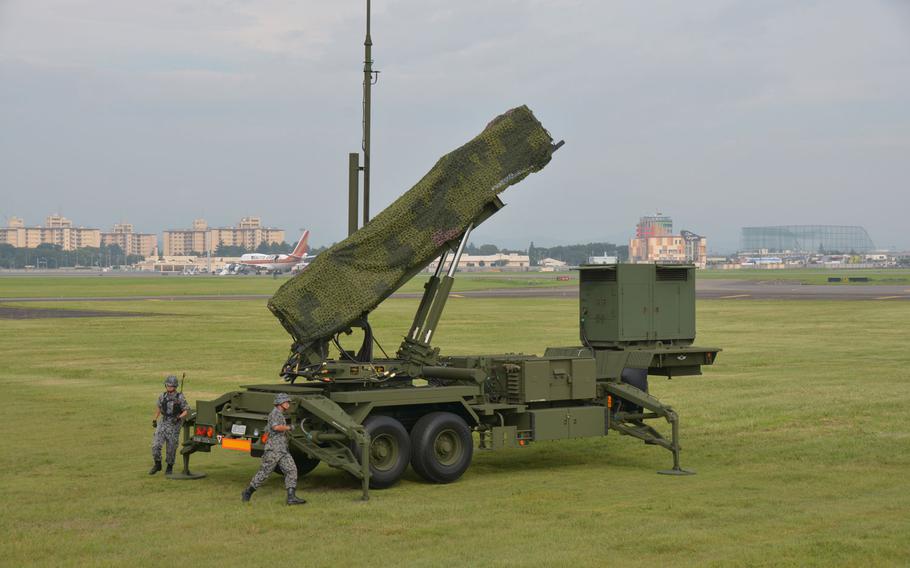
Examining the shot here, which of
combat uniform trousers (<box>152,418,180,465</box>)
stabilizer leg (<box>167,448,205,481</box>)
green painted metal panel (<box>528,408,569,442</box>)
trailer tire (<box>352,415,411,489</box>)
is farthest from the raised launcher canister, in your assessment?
combat uniform trousers (<box>152,418,180,465</box>)

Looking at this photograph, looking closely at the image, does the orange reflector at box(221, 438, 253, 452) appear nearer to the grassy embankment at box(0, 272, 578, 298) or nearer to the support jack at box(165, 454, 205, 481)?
the support jack at box(165, 454, 205, 481)

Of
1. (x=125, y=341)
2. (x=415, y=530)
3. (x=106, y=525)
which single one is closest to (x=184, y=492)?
(x=106, y=525)

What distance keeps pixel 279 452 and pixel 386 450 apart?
1.61m

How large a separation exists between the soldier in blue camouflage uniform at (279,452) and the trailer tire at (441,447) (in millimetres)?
1840

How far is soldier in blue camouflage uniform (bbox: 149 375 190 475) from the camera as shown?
16.4 metres

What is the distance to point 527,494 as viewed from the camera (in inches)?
585

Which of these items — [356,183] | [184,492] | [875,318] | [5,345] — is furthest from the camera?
[875,318]

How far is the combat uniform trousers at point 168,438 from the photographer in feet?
54.5

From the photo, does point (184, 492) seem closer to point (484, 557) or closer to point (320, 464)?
point (320, 464)

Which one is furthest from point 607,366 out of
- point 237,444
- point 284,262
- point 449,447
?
point 284,262

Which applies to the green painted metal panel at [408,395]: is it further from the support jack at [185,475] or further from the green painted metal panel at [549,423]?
the support jack at [185,475]

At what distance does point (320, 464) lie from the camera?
58.2ft

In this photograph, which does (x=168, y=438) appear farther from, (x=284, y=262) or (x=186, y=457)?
(x=284, y=262)

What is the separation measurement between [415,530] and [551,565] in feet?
7.03
